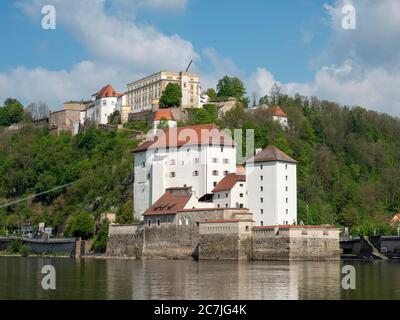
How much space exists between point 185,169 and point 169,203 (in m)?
4.98

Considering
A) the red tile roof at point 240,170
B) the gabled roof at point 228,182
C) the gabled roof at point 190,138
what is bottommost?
the gabled roof at point 228,182

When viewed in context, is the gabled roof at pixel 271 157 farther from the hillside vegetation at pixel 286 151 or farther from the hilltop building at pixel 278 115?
the hilltop building at pixel 278 115

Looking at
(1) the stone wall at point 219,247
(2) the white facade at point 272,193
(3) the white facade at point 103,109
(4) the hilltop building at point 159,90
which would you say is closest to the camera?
(1) the stone wall at point 219,247

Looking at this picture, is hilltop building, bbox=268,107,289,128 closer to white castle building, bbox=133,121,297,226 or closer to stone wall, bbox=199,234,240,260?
white castle building, bbox=133,121,297,226

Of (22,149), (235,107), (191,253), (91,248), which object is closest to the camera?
(191,253)

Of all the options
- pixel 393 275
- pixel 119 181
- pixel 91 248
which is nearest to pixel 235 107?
pixel 119 181

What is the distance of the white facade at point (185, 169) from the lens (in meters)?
74.3

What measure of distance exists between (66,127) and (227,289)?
86.3m

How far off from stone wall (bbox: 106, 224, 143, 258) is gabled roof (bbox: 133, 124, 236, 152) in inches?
340

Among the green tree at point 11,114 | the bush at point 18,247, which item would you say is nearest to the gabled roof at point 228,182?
the bush at point 18,247

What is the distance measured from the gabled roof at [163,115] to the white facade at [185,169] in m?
26.5

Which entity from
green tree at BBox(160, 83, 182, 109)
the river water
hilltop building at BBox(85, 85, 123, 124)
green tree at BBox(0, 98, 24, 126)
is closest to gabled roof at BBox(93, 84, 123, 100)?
hilltop building at BBox(85, 85, 123, 124)

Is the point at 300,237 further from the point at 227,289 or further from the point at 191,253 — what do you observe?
the point at 227,289

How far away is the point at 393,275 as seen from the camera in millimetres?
49250
